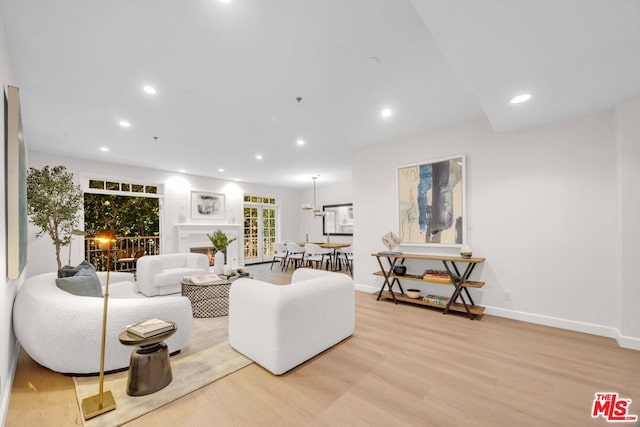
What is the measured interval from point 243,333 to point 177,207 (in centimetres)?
529

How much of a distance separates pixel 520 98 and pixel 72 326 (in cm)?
416

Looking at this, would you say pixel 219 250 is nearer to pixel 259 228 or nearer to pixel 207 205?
pixel 207 205

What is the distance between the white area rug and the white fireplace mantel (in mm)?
4349

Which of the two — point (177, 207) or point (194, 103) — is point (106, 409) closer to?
point (194, 103)

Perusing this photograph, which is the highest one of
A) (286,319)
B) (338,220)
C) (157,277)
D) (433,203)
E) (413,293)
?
(433,203)

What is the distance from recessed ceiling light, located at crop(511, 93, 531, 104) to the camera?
2412 mm

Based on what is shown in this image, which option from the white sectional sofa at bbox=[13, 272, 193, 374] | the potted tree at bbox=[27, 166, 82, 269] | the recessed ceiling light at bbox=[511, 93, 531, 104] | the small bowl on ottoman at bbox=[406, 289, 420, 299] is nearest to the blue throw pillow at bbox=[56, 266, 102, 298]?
the white sectional sofa at bbox=[13, 272, 193, 374]

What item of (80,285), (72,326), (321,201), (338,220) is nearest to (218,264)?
(80,285)

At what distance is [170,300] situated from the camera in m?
2.25

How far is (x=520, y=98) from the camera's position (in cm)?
247

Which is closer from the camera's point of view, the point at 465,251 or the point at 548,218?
the point at 548,218

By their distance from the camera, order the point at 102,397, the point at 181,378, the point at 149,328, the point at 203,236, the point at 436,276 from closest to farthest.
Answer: the point at 102,397
the point at 149,328
the point at 181,378
the point at 436,276
the point at 203,236

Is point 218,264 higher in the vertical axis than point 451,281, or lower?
higher

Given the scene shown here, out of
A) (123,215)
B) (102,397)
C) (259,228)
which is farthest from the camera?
(259,228)
